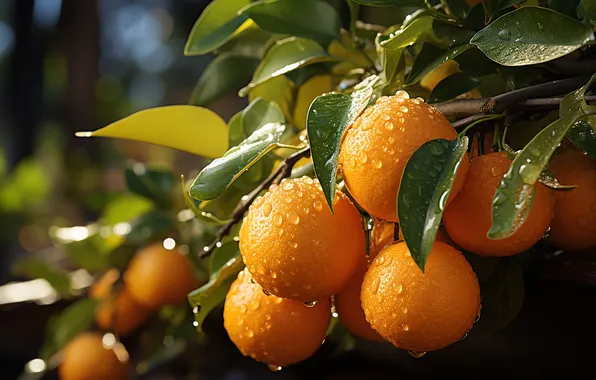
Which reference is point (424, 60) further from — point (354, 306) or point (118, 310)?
point (118, 310)

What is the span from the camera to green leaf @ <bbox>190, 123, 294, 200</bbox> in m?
0.38

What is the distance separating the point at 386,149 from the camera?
342 mm

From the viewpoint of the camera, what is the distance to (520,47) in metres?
0.35

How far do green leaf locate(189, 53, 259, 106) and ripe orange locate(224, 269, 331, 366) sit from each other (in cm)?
26

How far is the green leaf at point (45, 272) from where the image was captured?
85 cm

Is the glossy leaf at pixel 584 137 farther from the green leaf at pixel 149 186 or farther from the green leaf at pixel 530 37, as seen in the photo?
the green leaf at pixel 149 186

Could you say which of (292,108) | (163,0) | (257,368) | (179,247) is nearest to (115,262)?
(179,247)

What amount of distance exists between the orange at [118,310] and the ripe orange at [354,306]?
15.9 inches

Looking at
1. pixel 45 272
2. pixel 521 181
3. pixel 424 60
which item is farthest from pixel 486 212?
pixel 45 272

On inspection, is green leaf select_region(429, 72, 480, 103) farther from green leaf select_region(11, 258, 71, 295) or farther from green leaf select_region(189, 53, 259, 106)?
green leaf select_region(11, 258, 71, 295)

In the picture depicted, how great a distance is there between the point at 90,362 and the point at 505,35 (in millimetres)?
598

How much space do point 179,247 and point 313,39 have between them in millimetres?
333

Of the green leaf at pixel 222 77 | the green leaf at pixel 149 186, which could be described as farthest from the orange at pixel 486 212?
the green leaf at pixel 149 186

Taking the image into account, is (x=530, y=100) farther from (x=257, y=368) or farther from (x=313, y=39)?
(x=257, y=368)
